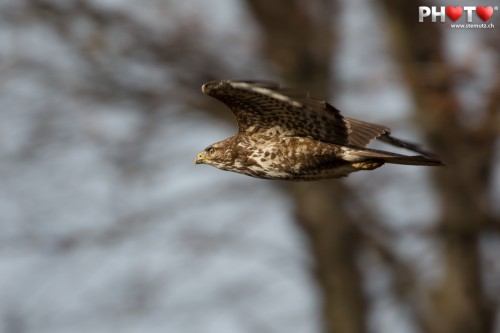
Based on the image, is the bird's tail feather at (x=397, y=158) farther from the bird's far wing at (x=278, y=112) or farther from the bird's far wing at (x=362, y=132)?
the bird's far wing at (x=362, y=132)

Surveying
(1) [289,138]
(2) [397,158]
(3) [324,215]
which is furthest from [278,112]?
(3) [324,215]

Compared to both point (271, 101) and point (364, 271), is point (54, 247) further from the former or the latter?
point (271, 101)

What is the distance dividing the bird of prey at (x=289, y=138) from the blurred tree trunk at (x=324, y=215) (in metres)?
8.75

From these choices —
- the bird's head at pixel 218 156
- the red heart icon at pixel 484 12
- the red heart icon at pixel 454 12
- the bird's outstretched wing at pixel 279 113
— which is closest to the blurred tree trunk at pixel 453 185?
the red heart icon at pixel 454 12

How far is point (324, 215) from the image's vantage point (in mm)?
14961

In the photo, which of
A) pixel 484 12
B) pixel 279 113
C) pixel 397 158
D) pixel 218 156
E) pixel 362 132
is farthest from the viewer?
pixel 484 12

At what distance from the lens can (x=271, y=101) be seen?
5.54 metres

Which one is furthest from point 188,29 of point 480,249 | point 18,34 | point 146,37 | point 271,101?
point 271,101

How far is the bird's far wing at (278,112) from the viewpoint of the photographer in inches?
208

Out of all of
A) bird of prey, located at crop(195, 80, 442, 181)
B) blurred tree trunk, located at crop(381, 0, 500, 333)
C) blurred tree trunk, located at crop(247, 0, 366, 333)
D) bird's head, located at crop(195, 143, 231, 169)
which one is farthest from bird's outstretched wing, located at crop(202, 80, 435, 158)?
blurred tree trunk, located at crop(247, 0, 366, 333)

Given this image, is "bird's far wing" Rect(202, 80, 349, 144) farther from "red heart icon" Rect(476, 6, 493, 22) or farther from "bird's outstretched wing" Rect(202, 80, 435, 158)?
"red heart icon" Rect(476, 6, 493, 22)

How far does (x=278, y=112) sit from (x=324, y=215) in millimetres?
9418

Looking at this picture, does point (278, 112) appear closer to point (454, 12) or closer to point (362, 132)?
point (362, 132)

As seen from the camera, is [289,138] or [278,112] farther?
[278,112]
